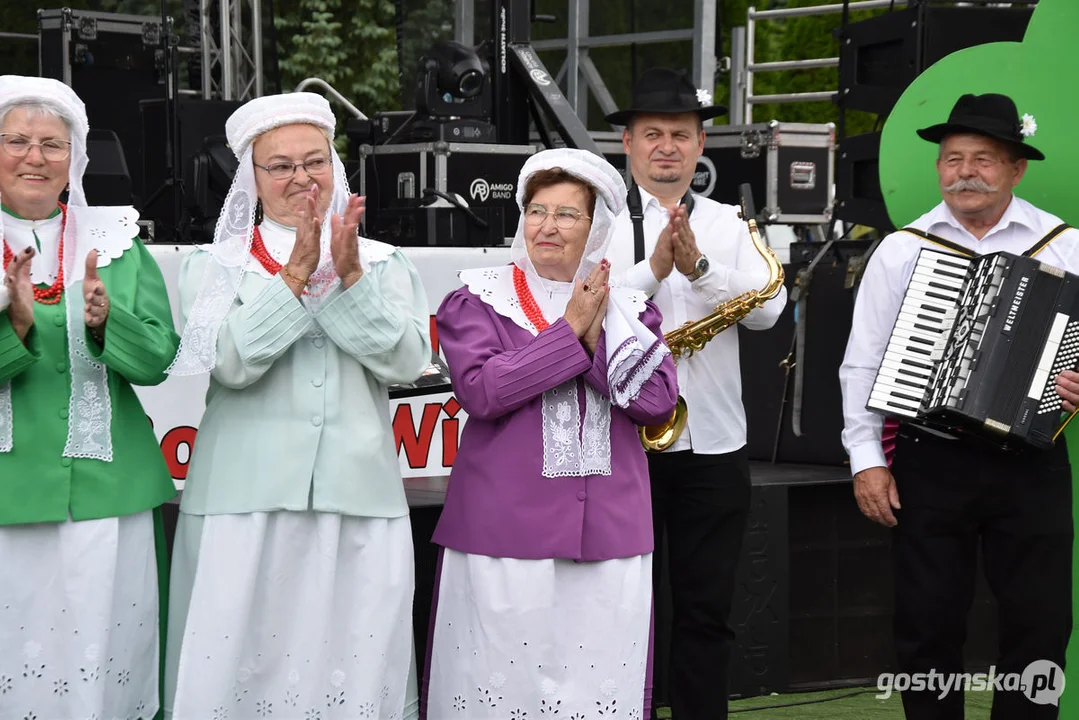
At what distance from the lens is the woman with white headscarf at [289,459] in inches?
140

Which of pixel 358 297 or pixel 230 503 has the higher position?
pixel 358 297

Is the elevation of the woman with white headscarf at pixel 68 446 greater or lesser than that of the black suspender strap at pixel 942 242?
lesser

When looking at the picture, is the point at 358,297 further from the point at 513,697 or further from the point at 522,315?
the point at 513,697

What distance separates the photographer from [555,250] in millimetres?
3785

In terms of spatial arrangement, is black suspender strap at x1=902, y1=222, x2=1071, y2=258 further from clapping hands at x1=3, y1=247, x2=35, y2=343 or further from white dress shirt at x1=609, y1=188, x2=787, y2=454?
clapping hands at x1=3, y1=247, x2=35, y2=343

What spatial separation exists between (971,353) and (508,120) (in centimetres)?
554

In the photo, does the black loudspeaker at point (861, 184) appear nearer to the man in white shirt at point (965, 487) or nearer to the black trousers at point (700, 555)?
the man in white shirt at point (965, 487)

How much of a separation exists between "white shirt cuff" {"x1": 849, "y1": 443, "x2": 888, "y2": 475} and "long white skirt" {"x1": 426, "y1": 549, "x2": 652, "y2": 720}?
91 cm

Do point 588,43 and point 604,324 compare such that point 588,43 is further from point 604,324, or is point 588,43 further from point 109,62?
point 604,324

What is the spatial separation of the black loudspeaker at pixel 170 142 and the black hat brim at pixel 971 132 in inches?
194

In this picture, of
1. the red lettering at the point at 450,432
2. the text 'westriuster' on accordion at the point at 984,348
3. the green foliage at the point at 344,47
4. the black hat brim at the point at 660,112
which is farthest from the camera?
the green foliage at the point at 344,47

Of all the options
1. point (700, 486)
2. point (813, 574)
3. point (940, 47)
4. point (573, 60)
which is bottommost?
point (813, 574)

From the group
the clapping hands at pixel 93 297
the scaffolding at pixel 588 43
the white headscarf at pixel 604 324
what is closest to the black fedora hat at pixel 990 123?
the white headscarf at pixel 604 324

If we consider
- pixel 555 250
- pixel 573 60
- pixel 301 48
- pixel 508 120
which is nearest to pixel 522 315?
pixel 555 250
